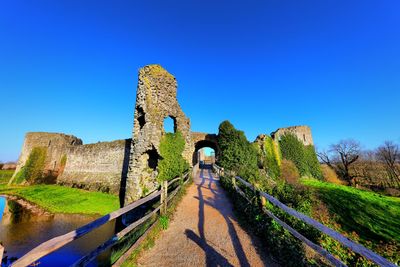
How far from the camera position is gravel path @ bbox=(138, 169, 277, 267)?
4141 mm

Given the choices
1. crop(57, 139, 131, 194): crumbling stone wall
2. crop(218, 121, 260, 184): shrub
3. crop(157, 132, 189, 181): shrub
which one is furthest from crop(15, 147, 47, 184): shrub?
crop(218, 121, 260, 184): shrub

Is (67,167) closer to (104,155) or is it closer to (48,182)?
(48,182)

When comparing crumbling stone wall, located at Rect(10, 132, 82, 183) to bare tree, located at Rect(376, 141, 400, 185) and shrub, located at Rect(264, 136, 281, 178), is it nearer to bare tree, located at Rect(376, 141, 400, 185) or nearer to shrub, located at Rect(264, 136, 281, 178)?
shrub, located at Rect(264, 136, 281, 178)

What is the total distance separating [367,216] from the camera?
11.3 meters

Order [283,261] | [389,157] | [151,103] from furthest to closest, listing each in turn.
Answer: [389,157]
[151,103]
[283,261]

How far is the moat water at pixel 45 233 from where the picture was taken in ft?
26.7

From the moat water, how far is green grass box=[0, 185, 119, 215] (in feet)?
3.04

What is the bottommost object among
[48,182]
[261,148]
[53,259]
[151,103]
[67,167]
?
[53,259]

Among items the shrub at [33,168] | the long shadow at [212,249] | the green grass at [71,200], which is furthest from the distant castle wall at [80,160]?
the long shadow at [212,249]

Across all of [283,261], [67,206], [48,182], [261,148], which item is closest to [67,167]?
[48,182]

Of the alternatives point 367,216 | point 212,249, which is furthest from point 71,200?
point 367,216

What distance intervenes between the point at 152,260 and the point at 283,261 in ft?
9.44

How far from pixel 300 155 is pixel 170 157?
863 inches

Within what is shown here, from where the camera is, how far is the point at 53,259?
8094mm
